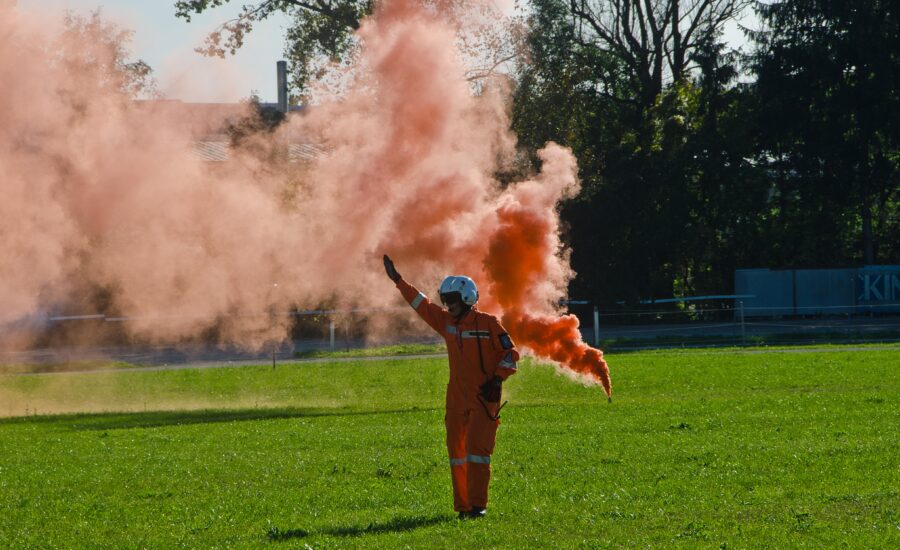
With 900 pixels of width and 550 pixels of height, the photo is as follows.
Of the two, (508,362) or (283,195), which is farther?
(283,195)

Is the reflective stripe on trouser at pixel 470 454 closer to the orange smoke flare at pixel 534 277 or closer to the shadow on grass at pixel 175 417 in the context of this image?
the orange smoke flare at pixel 534 277

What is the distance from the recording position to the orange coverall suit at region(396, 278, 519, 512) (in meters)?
12.1

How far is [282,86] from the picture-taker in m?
32.2

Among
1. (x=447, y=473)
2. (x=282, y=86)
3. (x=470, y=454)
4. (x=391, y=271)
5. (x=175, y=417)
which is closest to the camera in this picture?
(x=470, y=454)

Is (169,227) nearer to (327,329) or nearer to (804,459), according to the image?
(804,459)

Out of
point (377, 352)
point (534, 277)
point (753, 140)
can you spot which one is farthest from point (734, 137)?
point (534, 277)

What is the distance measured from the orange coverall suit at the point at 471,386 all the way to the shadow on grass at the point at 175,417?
1061 centimetres

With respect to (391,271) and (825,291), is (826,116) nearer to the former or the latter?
(825,291)

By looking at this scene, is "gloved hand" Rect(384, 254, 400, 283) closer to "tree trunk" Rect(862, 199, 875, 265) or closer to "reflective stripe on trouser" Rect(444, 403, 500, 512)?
"reflective stripe on trouser" Rect(444, 403, 500, 512)

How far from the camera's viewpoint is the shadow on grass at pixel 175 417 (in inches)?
875

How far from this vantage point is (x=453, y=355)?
41.3 feet

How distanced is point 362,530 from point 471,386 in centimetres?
197

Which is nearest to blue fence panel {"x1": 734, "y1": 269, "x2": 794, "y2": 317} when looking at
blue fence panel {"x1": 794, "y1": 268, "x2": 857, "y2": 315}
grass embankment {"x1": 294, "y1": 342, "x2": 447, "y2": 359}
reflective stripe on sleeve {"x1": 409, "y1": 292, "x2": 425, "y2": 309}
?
blue fence panel {"x1": 794, "y1": 268, "x2": 857, "y2": 315}

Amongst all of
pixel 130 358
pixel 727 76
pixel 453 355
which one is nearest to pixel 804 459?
pixel 453 355
